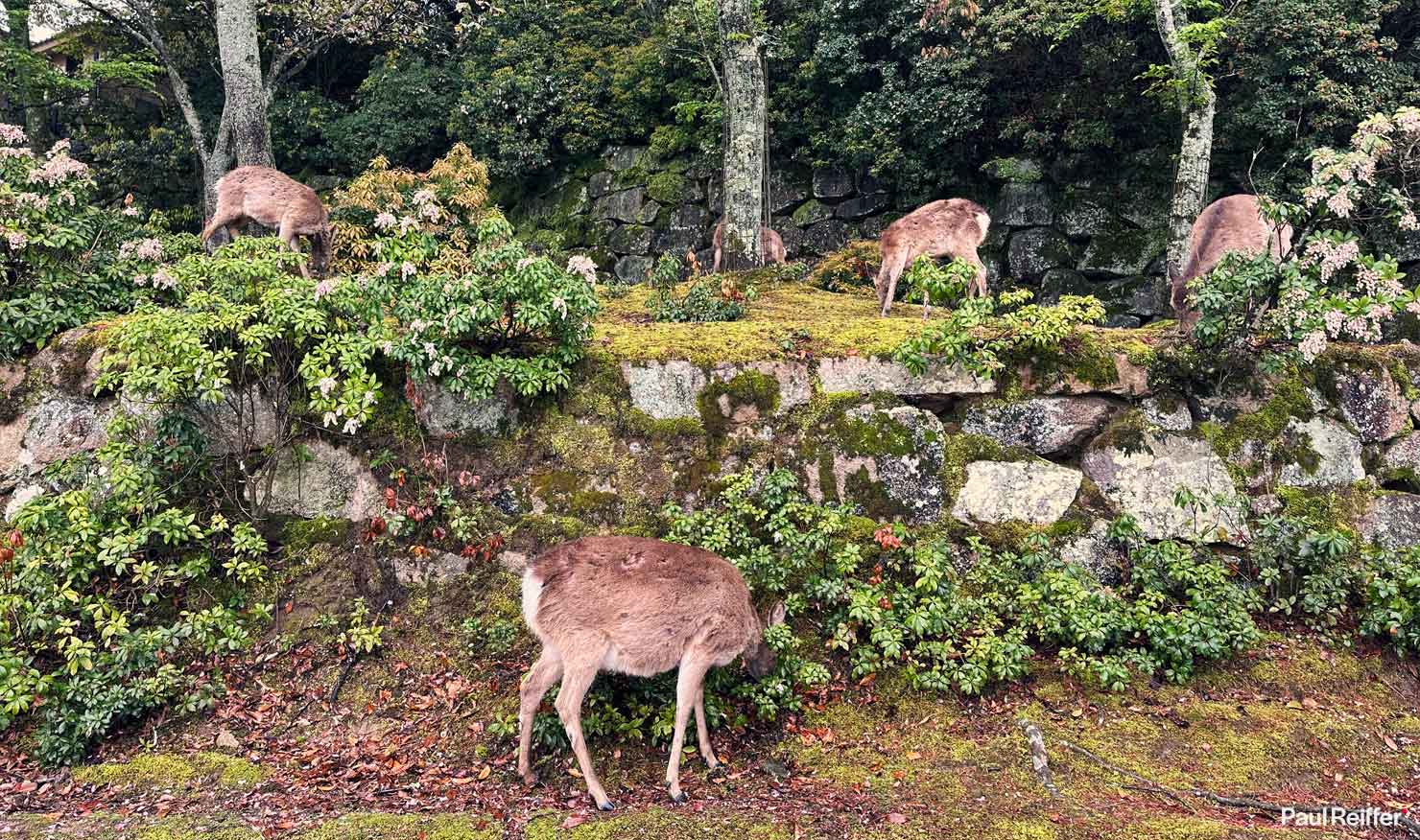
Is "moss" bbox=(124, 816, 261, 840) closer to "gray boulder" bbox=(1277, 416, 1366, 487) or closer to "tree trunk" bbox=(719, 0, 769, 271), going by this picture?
"gray boulder" bbox=(1277, 416, 1366, 487)

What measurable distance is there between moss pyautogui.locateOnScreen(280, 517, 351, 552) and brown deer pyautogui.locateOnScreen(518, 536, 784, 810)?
2.43m

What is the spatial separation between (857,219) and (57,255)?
1184cm

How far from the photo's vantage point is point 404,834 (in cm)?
425

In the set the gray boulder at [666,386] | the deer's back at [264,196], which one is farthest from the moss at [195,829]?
the deer's back at [264,196]

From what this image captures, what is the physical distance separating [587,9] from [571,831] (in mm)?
17845

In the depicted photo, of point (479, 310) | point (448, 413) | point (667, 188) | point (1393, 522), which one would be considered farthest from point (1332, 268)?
point (667, 188)

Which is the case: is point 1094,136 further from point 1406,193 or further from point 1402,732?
point 1402,732

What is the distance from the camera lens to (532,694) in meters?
4.82

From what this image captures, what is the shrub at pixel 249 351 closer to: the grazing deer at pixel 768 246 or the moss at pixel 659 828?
the moss at pixel 659 828

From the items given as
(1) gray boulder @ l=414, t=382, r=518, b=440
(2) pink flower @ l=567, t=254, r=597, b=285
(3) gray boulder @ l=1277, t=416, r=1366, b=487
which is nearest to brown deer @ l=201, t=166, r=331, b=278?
(1) gray boulder @ l=414, t=382, r=518, b=440

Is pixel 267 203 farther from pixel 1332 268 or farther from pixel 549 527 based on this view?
pixel 1332 268

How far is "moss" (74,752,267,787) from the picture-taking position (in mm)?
4957

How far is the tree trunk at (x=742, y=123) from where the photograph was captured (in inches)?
420

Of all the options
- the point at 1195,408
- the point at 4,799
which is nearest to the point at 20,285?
the point at 4,799
